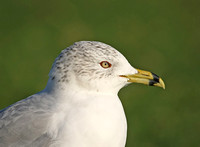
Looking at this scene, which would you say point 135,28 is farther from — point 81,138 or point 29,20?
point 81,138

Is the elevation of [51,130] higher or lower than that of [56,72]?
lower

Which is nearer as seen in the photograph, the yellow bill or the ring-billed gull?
the ring-billed gull

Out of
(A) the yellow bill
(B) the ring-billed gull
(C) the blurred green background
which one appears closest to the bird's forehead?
(B) the ring-billed gull

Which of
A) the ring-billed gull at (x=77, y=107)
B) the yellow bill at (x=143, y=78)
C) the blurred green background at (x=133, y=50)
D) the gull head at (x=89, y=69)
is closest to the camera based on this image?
the ring-billed gull at (x=77, y=107)

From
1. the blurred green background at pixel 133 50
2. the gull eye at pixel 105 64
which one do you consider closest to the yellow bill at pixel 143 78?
the gull eye at pixel 105 64

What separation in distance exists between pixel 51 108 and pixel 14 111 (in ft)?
0.90

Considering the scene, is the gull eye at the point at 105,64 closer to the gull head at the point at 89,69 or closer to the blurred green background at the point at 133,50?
the gull head at the point at 89,69

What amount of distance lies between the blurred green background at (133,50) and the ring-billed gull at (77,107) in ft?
8.67

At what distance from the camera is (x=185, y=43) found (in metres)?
8.71

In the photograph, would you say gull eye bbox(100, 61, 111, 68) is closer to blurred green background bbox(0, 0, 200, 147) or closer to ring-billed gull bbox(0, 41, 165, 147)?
ring-billed gull bbox(0, 41, 165, 147)

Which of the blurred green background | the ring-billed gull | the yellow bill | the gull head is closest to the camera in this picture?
the ring-billed gull

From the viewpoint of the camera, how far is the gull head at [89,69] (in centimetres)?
312

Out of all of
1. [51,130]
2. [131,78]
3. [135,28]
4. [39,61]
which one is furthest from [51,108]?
[135,28]

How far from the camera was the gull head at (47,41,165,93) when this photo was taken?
312 centimetres
